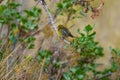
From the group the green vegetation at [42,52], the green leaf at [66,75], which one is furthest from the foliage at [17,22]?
the green leaf at [66,75]

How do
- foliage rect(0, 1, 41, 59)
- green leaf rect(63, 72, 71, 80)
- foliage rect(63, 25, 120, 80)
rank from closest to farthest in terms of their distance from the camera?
foliage rect(63, 25, 120, 80) → green leaf rect(63, 72, 71, 80) → foliage rect(0, 1, 41, 59)

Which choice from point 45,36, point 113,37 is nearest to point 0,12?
point 45,36

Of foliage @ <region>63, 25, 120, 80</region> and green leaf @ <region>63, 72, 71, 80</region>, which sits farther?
green leaf @ <region>63, 72, 71, 80</region>

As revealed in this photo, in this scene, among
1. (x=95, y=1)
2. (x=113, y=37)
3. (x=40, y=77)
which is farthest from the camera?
(x=113, y=37)

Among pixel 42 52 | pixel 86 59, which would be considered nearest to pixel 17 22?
pixel 42 52

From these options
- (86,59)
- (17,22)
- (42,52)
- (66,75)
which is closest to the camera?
(66,75)

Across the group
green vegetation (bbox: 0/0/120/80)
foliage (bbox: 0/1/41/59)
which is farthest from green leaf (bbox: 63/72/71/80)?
foliage (bbox: 0/1/41/59)

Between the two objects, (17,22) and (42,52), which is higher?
(17,22)

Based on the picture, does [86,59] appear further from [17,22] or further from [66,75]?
[17,22]

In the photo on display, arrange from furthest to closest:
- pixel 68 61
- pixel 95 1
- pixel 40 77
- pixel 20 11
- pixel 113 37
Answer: pixel 113 37 < pixel 20 11 < pixel 68 61 < pixel 40 77 < pixel 95 1

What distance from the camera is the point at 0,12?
227 inches

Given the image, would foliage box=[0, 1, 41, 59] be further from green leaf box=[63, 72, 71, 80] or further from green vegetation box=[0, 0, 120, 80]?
green leaf box=[63, 72, 71, 80]

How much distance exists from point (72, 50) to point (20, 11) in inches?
52.3

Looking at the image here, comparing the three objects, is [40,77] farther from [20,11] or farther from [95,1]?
[20,11]
